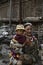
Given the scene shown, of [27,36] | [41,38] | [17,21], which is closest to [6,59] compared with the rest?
[41,38]

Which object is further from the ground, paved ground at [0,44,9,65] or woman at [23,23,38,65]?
woman at [23,23,38,65]

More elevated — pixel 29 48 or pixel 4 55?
pixel 29 48

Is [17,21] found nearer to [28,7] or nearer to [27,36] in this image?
[28,7]

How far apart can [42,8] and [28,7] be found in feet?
3.19

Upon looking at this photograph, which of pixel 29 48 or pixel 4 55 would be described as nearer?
pixel 29 48

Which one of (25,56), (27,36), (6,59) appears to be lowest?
(6,59)

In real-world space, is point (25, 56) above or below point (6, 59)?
above

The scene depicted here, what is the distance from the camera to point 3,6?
1756 cm

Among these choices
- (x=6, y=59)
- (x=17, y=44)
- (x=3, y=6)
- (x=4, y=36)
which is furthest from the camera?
(x=3, y=6)

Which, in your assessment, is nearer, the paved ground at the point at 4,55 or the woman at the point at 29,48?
the woman at the point at 29,48

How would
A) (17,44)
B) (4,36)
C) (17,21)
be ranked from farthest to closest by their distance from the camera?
(17,21) → (4,36) → (17,44)

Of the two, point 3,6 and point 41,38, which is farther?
point 3,6

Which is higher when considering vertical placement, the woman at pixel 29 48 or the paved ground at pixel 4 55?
the woman at pixel 29 48

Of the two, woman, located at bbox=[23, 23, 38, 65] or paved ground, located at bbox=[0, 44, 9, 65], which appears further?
paved ground, located at bbox=[0, 44, 9, 65]
